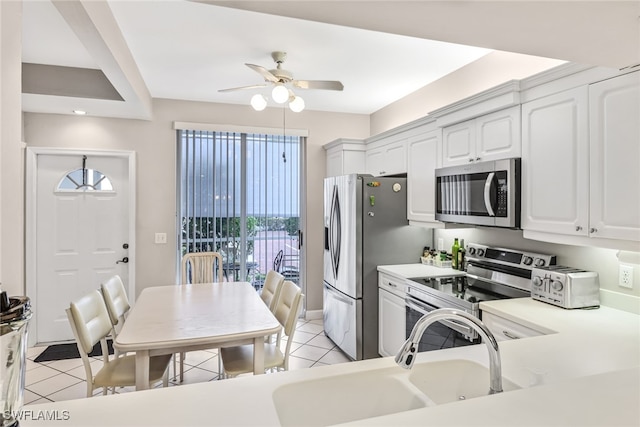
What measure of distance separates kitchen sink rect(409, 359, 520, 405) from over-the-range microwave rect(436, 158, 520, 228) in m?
1.23

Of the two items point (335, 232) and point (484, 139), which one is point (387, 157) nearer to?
point (335, 232)

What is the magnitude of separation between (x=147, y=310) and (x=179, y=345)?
60 cm

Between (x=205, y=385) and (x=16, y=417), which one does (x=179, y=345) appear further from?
(x=16, y=417)

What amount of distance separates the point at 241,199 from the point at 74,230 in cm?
172

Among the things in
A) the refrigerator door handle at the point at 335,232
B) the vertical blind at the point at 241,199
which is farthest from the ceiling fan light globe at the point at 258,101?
the vertical blind at the point at 241,199

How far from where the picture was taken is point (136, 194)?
389 cm

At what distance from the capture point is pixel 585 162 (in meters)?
1.85

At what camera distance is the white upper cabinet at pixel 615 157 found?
5.37ft

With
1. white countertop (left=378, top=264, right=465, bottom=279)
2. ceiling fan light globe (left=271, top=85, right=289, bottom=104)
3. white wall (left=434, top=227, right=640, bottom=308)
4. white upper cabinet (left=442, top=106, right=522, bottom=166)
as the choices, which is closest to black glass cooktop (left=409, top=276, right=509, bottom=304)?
white countertop (left=378, top=264, right=465, bottom=279)

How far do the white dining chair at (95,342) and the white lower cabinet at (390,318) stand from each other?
172 centimetres

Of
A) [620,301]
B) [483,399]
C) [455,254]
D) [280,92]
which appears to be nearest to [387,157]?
[455,254]

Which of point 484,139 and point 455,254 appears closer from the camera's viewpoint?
point 484,139

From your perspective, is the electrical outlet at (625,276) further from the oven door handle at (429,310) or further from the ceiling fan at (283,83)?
the ceiling fan at (283,83)

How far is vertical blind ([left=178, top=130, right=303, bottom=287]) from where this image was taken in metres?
4.09
